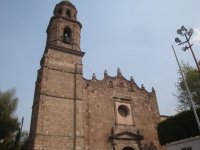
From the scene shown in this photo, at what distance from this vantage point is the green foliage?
16.2 m

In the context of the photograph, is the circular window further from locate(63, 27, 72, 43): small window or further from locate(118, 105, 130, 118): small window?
locate(63, 27, 72, 43): small window

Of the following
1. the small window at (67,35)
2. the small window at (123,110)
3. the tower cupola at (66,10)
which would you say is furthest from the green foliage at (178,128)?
the tower cupola at (66,10)

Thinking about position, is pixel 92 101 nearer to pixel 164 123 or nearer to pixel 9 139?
pixel 164 123

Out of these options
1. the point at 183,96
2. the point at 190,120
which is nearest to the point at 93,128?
the point at 190,120

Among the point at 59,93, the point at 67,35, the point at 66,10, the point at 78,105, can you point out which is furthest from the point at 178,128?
the point at 66,10

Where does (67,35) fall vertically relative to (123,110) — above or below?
above

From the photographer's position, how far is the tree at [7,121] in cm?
2342

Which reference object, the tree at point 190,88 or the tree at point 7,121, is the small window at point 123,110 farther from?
the tree at point 7,121

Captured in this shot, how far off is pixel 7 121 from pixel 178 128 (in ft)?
57.8

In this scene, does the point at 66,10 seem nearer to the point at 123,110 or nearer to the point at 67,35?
the point at 67,35

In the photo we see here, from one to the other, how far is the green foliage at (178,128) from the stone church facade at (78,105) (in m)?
2.09

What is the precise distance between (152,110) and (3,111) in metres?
16.3

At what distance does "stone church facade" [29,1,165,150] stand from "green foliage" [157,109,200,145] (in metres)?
2.09

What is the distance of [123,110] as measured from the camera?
834 inches
